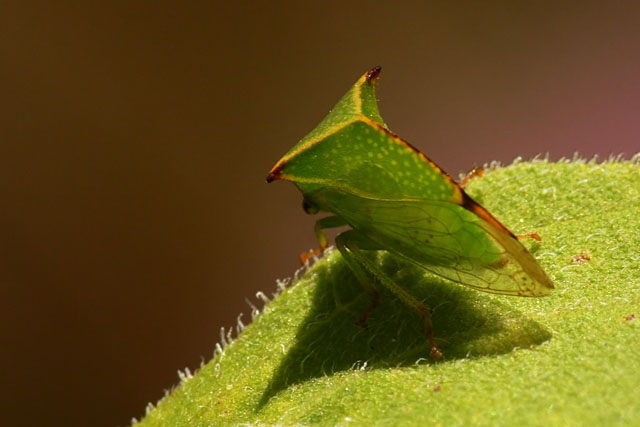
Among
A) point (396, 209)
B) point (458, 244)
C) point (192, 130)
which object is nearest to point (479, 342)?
point (458, 244)

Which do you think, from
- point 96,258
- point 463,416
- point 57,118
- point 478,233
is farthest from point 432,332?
point 57,118

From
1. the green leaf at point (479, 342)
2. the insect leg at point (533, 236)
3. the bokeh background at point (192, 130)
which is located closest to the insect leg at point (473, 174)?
the green leaf at point (479, 342)

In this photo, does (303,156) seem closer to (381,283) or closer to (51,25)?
(381,283)

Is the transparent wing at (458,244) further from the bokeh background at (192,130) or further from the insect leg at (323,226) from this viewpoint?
the bokeh background at (192,130)

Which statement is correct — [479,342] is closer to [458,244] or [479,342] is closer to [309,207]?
[458,244]

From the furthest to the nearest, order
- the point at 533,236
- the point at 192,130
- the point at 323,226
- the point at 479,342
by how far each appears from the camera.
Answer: the point at 192,130, the point at 323,226, the point at 533,236, the point at 479,342
